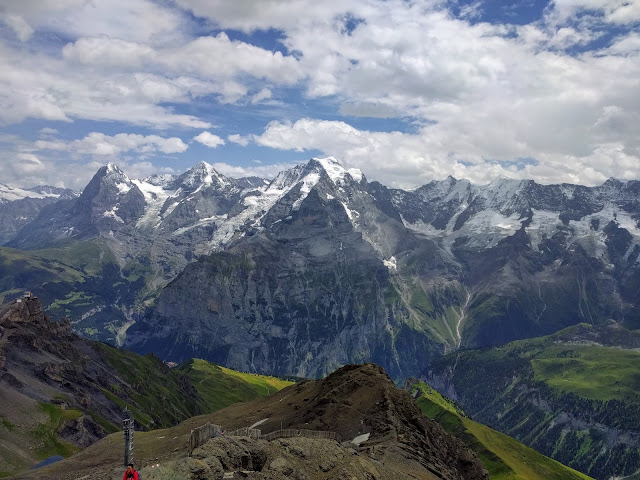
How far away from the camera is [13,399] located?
169625mm

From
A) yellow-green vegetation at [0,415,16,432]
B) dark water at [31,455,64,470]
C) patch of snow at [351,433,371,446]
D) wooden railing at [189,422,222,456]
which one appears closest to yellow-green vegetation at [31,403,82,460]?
dark water at [31,455,64,470]

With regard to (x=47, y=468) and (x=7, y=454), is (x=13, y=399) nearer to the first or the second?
(x=7, y=454)

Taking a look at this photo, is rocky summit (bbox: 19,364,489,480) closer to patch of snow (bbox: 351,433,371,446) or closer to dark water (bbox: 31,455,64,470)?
patch of snow (bbox: 351,433,371,446)

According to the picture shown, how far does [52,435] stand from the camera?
16300 centimetres

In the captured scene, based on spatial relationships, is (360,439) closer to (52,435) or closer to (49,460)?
(49,460)

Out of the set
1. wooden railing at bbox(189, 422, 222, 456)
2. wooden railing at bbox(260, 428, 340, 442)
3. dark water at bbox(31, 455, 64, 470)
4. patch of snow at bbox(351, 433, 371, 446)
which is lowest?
dark water at bbox(31, 455, 64, 470)

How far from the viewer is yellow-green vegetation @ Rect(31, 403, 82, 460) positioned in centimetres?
15525

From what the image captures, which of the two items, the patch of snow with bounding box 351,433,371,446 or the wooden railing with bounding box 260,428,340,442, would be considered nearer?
the wooden railing with bounding box 260,428,340,442

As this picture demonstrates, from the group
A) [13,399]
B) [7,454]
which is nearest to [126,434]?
[7,454]

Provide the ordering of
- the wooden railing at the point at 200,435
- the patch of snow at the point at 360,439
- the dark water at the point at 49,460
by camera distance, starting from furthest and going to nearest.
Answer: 1. the dark water at the point at 49,460
2. the patch of snow at the point at 360,439
3. the wooden railing at the point at 200,435

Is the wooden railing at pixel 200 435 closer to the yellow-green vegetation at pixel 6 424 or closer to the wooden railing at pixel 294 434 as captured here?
the wooden railing at pixel 294 434

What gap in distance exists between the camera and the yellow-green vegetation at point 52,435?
155250mm

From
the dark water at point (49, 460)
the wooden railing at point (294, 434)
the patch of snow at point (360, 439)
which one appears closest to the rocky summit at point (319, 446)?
the patch of snow at point (360, 439)

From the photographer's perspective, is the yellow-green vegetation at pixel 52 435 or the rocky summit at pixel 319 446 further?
the yellow-green vegetation at pixel 52 435
